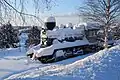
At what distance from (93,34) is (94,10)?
2.59 m

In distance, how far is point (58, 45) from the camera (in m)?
20.5

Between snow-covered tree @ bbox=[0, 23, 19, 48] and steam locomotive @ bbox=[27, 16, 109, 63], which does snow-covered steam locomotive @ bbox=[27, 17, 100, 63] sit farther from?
snow-covered tree @ bbox=[0, 23, 19, 48]

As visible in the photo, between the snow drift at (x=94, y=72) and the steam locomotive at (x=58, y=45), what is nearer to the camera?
the snow drift at (x=94, y=72)

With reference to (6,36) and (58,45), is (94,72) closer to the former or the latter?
(6,36)

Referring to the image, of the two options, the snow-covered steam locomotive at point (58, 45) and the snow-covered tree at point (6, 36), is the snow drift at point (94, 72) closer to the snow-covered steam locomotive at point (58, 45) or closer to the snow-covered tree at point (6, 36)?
the snow-covered tree at point (6, 36)

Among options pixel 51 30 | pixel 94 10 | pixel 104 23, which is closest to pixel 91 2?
pixel 94 10

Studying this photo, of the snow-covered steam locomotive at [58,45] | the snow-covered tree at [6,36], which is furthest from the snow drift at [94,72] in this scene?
the snow-covered steam locomotive at [58,45]

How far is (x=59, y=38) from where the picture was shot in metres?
22.1

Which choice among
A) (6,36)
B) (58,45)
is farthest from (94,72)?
(58,45)

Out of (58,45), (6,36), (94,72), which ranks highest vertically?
(6,36)

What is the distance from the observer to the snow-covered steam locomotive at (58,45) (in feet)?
65.5

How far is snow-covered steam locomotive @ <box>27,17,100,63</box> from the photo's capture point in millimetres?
19953

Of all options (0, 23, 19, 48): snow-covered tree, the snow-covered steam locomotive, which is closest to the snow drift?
(0, 23, 19, 48): snow-covered tree

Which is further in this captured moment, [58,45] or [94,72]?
[58,45]
